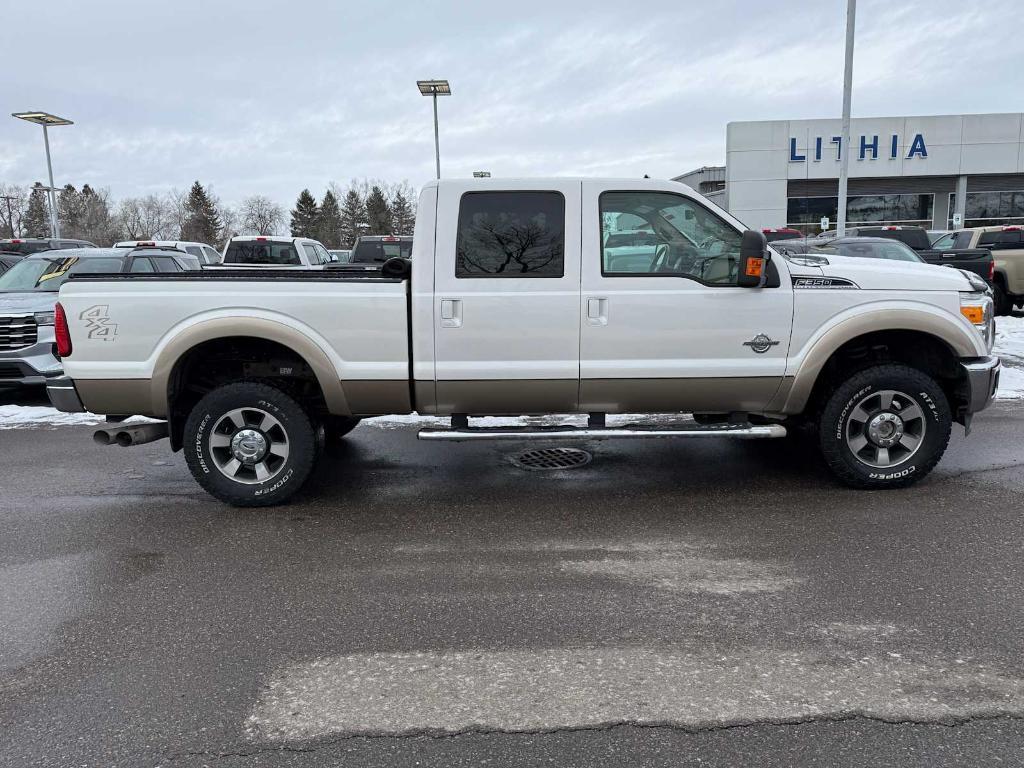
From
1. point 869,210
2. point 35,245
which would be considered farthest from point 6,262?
point 869,210

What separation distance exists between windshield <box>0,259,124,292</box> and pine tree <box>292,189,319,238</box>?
7603 cm

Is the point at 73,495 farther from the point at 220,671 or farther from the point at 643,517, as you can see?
the point at 643,517

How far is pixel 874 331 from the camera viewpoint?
214 inches

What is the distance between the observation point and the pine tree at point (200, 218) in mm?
79562

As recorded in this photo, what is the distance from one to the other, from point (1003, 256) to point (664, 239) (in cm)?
1433

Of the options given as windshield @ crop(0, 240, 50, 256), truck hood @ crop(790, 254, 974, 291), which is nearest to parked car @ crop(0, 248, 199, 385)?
truck hood @ crop(790, 254, 974, 291)

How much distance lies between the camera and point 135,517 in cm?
541

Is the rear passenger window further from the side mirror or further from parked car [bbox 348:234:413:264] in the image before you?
parked car [bbox 348:234:413:264]

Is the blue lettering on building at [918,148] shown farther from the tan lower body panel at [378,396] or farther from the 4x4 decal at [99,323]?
the 4x4 decal at [99,323]

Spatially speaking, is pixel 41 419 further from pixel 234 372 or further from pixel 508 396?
pixel 508 396

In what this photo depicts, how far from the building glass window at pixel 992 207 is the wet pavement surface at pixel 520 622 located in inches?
1470

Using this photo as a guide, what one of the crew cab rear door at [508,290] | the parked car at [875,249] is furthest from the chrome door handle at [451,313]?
the parked car at [875,249]

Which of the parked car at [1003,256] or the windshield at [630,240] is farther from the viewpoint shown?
the parked car at [1003,256]

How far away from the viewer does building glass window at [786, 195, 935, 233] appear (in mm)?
37500
